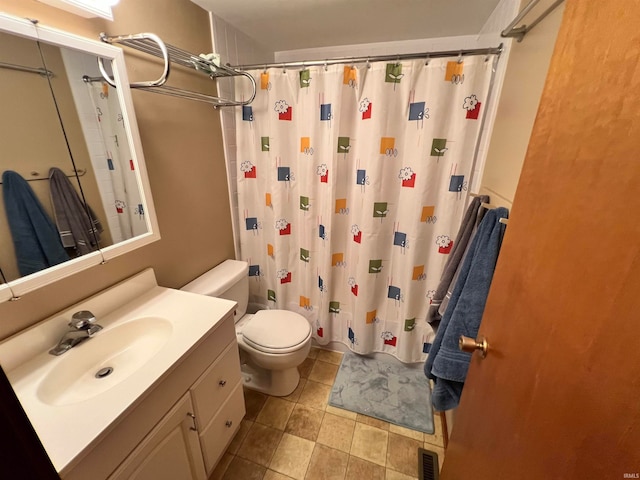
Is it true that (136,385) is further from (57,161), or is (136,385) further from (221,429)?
(57,161)

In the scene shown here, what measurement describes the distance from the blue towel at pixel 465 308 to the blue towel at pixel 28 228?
152 cm

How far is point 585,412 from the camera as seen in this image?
0.38 metres

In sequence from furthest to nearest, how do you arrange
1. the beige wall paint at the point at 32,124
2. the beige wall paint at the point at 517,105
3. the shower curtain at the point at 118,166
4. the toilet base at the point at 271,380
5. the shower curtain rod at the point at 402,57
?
the toilet base at the point at 271,380
the shower curtain rod at the point at 402,57
the shower curtain at the point at 118,166
the beige wall paint at the point at 517,105
the beige wall paint at the point at 32,124

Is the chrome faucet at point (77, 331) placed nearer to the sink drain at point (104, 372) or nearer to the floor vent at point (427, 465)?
the sink drain at point (104, 372)

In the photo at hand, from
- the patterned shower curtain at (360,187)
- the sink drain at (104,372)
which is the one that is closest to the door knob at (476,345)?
the patterned shower curtain at (360,187)

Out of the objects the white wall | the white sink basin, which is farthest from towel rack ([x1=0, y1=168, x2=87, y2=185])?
the white wall

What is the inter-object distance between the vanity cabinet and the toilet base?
338 mm

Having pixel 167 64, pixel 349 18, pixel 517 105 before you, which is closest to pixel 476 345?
pixel 517 105

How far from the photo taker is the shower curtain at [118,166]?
1.03 m

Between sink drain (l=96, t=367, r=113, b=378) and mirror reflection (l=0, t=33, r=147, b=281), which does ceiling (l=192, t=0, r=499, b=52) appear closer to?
mirror reflection (l=0, t=33, r=147, b=281)

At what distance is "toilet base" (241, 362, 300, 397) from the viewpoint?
5.45 feet

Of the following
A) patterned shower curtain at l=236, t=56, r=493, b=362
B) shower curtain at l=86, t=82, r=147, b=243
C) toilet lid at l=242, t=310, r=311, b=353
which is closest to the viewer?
shower curtain at l=86, t=82, r=147, b=243

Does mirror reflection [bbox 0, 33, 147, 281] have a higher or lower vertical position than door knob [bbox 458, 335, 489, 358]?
higher

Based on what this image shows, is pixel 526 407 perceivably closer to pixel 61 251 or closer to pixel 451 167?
pixel 451 167
